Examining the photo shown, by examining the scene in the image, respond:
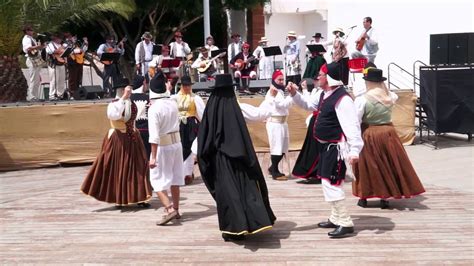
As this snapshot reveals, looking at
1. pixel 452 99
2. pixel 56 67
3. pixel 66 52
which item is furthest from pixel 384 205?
pixel 56 67

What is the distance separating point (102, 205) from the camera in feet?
29.3

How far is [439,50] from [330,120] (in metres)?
8.54

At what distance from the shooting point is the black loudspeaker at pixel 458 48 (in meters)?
14.1

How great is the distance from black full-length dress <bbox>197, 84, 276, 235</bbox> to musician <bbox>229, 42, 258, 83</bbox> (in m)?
10.5

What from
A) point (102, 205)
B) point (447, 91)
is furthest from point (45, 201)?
point (447, 91)

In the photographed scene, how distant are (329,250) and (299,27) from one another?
20.5 m

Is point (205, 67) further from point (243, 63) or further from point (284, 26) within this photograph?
point (284, 26)

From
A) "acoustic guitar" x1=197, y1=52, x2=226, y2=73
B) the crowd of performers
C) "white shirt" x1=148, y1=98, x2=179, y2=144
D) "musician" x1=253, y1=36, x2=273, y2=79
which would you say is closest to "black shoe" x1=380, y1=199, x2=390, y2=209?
the crowd of performers

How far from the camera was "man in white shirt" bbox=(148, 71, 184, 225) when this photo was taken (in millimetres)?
7430

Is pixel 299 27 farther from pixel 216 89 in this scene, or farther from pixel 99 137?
pixel 216 89

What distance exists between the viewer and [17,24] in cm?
1491

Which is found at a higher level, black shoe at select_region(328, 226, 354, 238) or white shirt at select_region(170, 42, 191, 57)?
white shirt at select_region(170, 42, 191, 57)

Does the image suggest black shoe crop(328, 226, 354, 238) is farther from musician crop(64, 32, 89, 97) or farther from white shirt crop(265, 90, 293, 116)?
musician crop(64, 32, 89, 97)

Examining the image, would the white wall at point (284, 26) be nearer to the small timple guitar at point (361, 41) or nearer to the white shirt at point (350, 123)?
the small timple guitar at point (361, 41)
